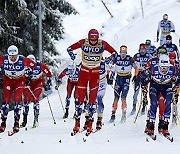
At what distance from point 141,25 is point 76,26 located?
13322 millimetres

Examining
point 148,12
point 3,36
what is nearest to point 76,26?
point 148,12

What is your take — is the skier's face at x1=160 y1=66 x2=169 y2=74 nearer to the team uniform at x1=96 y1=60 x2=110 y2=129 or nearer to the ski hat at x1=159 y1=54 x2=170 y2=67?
the ski hat at x1=159 y1=54 x2=170 y2=67

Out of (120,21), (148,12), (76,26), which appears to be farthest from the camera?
(76,26)

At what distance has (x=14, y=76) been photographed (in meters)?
12.1

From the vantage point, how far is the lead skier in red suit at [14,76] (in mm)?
11914

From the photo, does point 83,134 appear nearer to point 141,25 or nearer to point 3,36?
point 3,36

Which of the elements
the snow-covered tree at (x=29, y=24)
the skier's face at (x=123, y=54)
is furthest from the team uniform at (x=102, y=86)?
the snow-covered tree at (x=29, y=24)

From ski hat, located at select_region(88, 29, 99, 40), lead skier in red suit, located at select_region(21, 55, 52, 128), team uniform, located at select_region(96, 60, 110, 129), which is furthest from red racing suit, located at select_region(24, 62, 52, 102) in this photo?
ski hat, located at select_region(88, 29, 99, 40)

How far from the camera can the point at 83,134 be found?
447 inches

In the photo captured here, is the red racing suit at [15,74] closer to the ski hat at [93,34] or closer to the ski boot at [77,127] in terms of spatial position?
the ski boot at [77,127]

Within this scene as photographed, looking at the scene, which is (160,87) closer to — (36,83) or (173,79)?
(173,79)

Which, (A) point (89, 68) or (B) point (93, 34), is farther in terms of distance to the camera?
(A) point (89, 68)

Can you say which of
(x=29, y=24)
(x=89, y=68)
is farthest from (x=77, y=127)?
(x=29, y=24)

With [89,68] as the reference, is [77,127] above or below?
below
